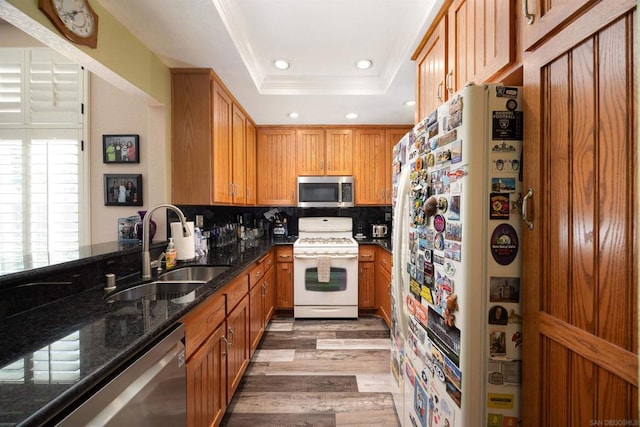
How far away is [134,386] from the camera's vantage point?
81 cm

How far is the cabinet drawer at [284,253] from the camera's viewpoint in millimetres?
3246

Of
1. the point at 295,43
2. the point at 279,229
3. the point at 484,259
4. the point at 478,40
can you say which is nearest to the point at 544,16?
the point at 478,40

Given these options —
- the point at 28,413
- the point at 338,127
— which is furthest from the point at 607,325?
the point at 338,127

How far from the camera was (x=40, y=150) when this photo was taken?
242 cm

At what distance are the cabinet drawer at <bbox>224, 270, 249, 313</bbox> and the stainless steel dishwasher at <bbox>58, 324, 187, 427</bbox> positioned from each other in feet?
1.83

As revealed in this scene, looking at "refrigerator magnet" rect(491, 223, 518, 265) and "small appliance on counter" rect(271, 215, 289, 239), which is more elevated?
"refrigerator magnet" rect(491, 223, 518, 265)

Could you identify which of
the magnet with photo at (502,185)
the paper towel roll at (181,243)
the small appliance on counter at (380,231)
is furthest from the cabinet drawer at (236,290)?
the small appliance on counter at (380,231)

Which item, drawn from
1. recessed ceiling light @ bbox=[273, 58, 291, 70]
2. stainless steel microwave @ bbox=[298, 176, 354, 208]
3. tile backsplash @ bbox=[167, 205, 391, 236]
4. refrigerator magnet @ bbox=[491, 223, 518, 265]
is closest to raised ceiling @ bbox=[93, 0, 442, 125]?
recessed ceiling light @ bbox=[273, 58, 291, 70]

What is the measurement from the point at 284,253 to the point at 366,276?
3.42ft

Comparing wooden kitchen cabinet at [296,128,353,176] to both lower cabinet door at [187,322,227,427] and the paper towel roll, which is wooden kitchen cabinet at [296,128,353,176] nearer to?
the paper towel roll

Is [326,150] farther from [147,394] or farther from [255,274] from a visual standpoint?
[147,394]

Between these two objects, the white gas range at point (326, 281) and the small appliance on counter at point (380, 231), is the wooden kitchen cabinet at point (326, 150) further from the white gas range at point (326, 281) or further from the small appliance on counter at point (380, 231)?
the white gas range at point (326, 281)

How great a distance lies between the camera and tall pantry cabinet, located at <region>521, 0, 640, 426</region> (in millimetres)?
602

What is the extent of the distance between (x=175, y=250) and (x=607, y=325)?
214 centimetres
